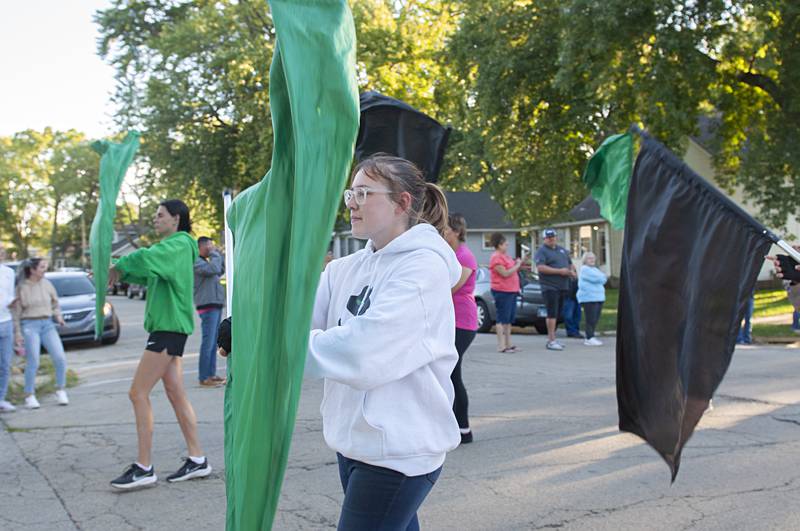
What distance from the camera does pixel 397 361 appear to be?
241cm

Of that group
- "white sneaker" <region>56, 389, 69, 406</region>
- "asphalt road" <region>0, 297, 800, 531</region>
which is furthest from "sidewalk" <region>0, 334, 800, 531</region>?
"white sneaker" <region>56, 389, 69, 406</region>

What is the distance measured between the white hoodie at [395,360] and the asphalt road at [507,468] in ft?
7.98

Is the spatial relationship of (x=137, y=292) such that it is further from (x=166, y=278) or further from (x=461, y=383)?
(x=166, y=278)

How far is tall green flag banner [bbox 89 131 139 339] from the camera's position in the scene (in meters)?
5.67

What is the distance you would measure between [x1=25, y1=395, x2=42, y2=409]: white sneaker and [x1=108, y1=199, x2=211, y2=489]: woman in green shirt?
4.11 metres

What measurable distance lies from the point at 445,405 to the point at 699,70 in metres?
17.4

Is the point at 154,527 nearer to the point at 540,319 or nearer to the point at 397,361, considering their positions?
the point at 397,361

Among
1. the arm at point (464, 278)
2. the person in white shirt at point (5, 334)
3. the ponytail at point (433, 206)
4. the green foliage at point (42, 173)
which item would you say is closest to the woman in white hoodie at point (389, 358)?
the ponytail at point (433, 206)

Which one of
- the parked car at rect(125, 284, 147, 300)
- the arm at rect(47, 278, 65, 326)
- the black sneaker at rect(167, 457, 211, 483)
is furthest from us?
the parked car at rect(125, 284, 147, 300)

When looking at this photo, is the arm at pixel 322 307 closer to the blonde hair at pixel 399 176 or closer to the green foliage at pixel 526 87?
the blonde hair at pixel 399 176

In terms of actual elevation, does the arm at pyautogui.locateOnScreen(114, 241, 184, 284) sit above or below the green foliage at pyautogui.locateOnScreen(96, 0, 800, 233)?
below

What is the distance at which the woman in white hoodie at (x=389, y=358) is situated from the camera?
93.4 inches

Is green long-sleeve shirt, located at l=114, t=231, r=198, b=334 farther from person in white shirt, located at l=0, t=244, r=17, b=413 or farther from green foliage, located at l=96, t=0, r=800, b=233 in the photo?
green foliage, located at l=96, t=0, r=800, b=233

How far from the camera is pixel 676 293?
13.5 feet
